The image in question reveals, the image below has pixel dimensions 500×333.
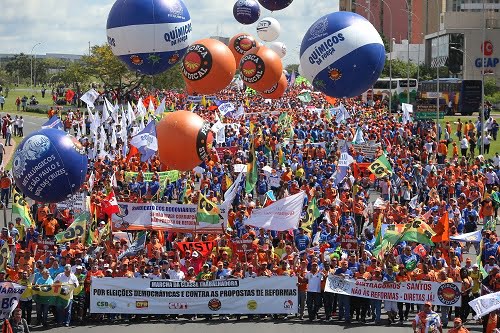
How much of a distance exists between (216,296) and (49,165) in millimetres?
3685

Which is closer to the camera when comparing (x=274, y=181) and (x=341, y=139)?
(x=274, y=181)

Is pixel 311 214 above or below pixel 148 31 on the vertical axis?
below

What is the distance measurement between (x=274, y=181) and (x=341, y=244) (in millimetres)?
7825

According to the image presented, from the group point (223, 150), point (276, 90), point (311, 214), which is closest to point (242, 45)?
point (276, 90)

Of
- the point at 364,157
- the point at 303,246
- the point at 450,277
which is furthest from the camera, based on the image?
the point at 364,157

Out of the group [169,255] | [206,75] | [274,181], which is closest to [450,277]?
[169,255]

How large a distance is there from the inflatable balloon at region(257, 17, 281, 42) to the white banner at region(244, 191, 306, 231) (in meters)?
58.6

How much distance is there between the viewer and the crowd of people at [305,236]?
1728 cm

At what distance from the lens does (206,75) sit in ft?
93.6

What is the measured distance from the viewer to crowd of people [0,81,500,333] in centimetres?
1728

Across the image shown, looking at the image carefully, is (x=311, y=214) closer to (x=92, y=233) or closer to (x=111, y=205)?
(x=111, y=205)

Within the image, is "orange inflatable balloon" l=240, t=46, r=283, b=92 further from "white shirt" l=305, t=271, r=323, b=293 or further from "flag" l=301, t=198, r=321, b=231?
"white shirt" l=305, t=271, r=323, b=293

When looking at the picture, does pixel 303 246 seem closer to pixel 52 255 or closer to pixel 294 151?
pixel 52 255

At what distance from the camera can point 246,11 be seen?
194ft
